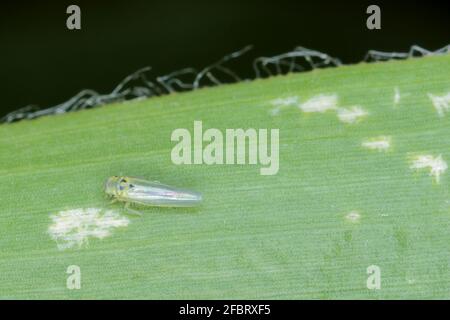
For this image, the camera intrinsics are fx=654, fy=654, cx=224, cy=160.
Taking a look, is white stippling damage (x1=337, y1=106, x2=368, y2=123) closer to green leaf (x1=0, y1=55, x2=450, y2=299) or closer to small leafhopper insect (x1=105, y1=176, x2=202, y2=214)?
green leaf (x1=0, y1=55, x2=450, y2=299)

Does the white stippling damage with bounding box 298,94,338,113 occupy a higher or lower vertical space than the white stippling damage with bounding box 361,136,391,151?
higher

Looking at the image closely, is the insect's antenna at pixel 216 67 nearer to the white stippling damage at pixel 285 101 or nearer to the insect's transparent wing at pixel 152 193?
the white stippling damage at pixel 285 101

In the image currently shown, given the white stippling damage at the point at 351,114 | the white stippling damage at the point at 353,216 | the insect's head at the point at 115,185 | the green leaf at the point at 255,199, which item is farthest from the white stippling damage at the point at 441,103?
the insect's head at the point at 115,185

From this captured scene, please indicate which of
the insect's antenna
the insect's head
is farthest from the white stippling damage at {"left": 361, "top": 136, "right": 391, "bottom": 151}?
the insect's head

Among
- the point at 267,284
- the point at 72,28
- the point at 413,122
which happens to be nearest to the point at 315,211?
the point at 267,284

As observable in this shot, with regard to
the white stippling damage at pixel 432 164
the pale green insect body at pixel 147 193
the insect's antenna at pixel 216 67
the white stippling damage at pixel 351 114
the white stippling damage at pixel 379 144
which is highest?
the insect's antenna at pixel 216 67

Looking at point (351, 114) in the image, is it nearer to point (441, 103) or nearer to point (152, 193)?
point (441, 103)

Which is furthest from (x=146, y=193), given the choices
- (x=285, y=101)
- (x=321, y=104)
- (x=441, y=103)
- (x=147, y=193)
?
(x=441, y=103)
